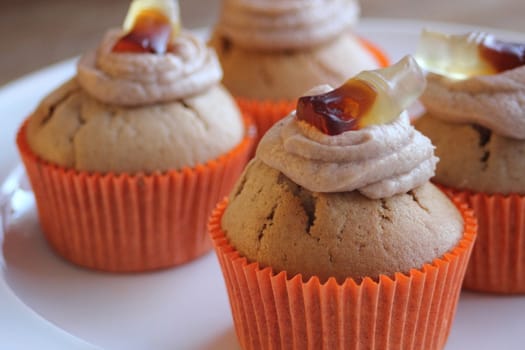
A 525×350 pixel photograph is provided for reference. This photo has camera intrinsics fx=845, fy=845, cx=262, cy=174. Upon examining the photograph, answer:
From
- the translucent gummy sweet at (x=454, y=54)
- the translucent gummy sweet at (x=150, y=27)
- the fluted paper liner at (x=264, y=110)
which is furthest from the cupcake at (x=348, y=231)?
the fluted paper liner at (x=264, y=110)

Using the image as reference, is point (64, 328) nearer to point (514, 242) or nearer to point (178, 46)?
point (178, 46)

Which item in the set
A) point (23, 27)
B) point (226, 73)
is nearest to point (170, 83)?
Result: point (226, 73)

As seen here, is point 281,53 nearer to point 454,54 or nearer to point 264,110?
point 264,110

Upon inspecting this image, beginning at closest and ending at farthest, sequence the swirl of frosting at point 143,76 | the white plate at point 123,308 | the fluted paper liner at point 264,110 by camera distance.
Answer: the white plate at point 123,308 → the swirl of frosting at point 143,76 → the fluted paper liner at point 264,110

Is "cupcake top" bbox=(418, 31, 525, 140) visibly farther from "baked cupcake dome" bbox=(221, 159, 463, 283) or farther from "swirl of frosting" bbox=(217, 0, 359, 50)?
"swirl of frosting" bbox=(217, 0, 359, 50)

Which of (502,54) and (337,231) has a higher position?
(502,54)

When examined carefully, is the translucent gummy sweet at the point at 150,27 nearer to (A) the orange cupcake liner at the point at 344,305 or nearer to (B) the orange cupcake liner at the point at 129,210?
(B) the orange cupcake liner at the point at 129,210

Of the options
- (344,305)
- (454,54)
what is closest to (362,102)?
(344,305)
